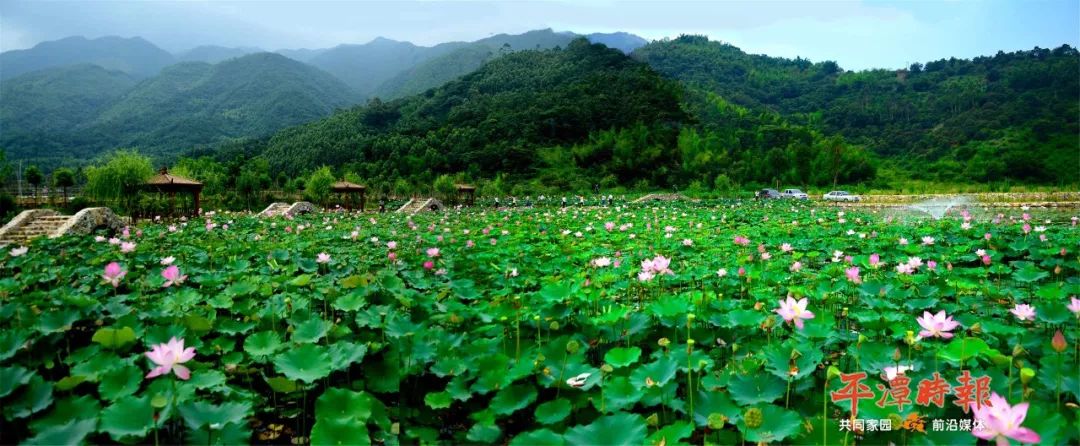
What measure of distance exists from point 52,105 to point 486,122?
74911 mm

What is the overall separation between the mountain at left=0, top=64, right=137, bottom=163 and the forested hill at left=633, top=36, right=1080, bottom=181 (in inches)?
3175

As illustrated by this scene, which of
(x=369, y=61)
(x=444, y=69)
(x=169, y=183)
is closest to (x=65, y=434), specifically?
(x=169, y=183)

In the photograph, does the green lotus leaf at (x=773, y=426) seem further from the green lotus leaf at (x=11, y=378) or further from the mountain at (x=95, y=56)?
the mountain at (x=95, y=56)

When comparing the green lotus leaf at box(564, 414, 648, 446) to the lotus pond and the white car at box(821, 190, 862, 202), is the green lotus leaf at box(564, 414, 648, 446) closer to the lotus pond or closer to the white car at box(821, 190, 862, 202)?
the lotus pond

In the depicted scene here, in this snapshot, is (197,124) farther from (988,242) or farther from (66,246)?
(988,242)

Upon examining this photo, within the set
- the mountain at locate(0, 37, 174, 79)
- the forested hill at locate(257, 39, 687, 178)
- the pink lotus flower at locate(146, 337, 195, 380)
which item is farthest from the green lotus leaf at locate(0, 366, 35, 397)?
the mountain at locate(0, 37, 174, 79)

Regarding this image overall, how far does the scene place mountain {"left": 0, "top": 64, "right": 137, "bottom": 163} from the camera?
195 feet

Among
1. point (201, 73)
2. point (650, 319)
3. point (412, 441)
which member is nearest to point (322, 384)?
point (412, 441)

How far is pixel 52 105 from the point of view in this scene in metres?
78.4

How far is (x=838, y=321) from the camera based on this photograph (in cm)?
303

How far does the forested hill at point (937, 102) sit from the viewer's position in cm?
4072

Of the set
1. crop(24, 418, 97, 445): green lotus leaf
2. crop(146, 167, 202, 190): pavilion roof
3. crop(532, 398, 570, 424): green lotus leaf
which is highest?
crop(146, 167, 202, 190): pavilion roof

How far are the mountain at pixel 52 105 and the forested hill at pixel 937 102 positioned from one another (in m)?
80.6

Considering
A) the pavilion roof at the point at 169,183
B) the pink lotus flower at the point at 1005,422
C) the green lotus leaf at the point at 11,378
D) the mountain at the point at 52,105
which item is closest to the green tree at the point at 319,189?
the pavilion roof at the point at 169,183
